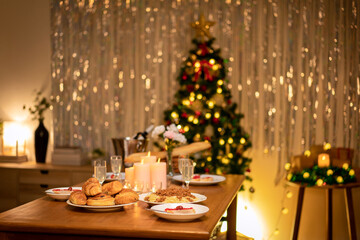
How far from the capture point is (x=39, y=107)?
4.67 m

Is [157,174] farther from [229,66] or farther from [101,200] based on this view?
[229,66]

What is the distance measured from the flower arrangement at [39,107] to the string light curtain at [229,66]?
0.38 feet

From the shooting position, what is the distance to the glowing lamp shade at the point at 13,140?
4.54 meters

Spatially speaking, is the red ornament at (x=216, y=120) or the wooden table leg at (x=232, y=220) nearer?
the wooden table leg at (x=232, y=220)

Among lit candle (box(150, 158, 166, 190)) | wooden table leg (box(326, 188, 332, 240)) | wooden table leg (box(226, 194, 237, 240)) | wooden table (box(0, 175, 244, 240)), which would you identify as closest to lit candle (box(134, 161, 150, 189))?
lit candle (box(150, 158, 166, 190))

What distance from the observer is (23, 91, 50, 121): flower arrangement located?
461cm

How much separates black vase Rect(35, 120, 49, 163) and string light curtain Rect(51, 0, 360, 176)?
0.14 metres

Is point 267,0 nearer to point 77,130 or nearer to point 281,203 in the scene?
point 281,203

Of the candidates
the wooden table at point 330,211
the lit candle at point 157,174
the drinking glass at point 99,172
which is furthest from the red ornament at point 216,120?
the drinking glass at point 99,172

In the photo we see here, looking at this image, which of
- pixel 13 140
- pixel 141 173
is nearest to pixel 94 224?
pixel 141 173

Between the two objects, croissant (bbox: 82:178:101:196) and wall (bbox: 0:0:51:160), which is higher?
wall (bbox: 0:0:51:160)

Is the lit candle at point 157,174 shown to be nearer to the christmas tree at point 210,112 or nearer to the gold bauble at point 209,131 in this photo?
the christmas tree at point 210,112

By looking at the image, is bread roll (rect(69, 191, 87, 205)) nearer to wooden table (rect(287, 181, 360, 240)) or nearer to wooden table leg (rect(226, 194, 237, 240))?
wooden table leg (rect(226, 194, 237, 240))

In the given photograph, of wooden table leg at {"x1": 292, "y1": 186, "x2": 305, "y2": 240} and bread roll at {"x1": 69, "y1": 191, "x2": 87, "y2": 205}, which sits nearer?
bread roll at {"x1": 69, "y1": 191, "x2": 87, "y2": 205}
